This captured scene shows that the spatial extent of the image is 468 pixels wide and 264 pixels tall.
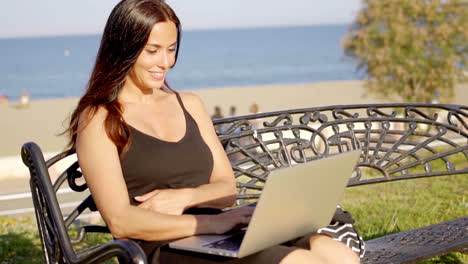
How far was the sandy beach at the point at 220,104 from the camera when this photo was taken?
20297 millimetres

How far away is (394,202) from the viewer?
5.96 meters

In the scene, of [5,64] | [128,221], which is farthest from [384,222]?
[5,64]

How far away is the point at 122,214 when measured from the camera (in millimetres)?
2660

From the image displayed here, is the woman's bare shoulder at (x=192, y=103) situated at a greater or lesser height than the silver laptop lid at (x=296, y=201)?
greater

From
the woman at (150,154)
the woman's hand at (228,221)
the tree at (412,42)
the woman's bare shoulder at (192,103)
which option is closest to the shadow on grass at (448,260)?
the woman at (150,154)

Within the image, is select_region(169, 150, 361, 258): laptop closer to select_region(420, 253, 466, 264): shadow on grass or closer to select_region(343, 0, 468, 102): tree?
select_region(420, 253, 466, 264): shadow on grass

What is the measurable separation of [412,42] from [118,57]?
10.7 m

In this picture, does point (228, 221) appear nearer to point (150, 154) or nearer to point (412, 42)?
point (150, 154)

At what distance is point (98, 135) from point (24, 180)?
7.11 m

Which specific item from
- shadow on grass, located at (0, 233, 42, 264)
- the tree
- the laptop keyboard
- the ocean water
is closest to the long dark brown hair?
the laptop keyboard

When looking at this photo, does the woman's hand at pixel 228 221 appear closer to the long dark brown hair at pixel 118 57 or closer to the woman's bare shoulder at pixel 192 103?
the long dark brown hair at pixel 118 57

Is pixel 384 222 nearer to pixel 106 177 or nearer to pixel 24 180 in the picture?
pixel 106 177

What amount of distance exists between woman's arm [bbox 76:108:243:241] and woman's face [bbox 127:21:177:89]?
1.22 ft

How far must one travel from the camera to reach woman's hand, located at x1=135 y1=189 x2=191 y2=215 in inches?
109
